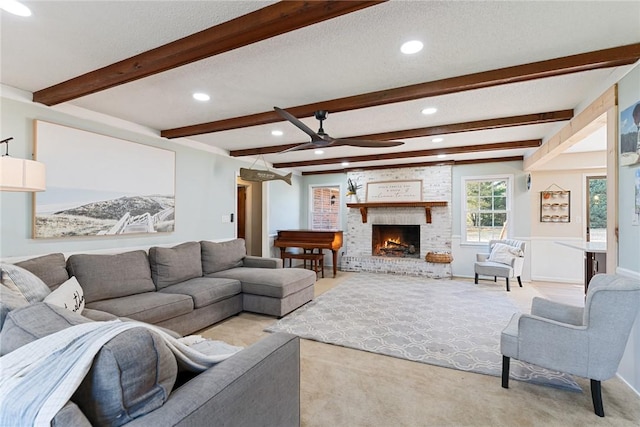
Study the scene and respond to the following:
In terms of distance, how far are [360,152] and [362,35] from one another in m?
3.54

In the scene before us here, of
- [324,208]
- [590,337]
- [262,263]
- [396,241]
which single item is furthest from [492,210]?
[262,263]

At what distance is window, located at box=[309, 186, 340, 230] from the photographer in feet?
25.3

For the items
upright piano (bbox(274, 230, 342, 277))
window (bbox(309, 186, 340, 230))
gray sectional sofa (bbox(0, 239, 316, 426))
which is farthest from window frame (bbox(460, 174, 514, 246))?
gray sectional sofa (bbox(0, 239, 316, 426))

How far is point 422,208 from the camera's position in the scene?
6422mm

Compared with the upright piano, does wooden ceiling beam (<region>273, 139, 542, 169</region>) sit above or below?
above

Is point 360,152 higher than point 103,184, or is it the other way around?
point 360,152

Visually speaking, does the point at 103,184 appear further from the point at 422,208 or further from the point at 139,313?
the point at 422,208

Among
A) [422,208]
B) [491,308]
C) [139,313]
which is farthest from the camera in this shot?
[422,208]

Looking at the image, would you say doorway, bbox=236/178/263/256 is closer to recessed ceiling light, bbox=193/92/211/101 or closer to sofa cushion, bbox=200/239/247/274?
sofa cushion, bbox=200/239/247/274

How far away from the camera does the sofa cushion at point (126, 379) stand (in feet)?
2.76

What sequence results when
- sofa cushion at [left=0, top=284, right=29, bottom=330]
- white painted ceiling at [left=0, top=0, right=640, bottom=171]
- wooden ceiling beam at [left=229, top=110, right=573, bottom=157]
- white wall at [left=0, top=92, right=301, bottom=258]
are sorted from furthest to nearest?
wooden ceiling beam at [left=229, top=110, right=573, bottom=157], white wall at [left=0, top=92, right=301, bottom=258], white painted ceiling at [left=0, top=0, right=640, bottom=171], sofa cushion at [left=0, top=284, right=29, bottom=330]

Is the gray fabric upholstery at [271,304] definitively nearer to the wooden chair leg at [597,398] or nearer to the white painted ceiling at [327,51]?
the white painted ceiling at [327,51]

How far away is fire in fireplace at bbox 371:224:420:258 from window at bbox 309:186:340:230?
3.78 feet

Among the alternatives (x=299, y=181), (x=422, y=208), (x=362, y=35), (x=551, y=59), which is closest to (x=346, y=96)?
(x=362, y=35)
